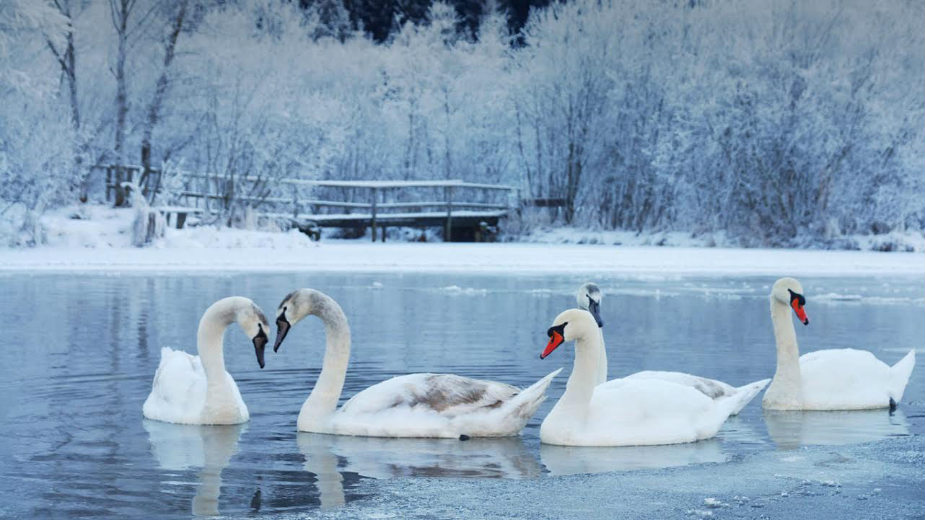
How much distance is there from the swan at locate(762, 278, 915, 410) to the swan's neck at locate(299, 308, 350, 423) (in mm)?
2656

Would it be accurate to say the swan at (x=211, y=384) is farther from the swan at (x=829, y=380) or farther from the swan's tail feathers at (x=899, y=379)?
the swan's tail feathers at (x=899, y=379)

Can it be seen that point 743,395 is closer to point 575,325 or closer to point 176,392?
point 575,325

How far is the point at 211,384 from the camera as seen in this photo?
7.21 metres

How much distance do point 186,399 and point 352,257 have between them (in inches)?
645

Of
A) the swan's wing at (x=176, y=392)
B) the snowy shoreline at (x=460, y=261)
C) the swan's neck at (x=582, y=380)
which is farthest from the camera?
the snowy shoreline at (x=460, y=261)

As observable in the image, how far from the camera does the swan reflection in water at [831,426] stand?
22.5 ft

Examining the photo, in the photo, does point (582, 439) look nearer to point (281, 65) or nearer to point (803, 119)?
point (803, 119)

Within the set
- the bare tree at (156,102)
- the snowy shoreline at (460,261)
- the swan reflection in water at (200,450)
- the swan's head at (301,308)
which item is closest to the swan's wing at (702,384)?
the swan's head at (301,308)

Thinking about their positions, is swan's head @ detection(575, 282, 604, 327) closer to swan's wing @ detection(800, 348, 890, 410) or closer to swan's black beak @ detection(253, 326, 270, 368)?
swan's wing @ detection(800, 348, 890, 410)

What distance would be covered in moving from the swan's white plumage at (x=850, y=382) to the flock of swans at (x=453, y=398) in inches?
23.0

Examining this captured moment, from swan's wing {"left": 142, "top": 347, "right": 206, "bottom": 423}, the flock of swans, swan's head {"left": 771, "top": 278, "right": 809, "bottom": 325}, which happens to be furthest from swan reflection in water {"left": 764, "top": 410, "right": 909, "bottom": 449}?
swan's wing {"left": 142, "top": 347, "right": 206, "bottom": 423}

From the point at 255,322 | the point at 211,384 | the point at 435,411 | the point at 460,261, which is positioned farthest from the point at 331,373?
the point at 460,261

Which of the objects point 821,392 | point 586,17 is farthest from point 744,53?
point 821,392

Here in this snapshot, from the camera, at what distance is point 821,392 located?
314 inches
